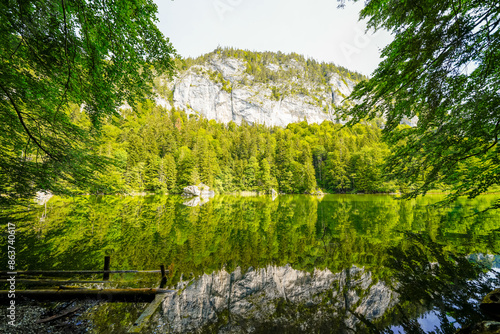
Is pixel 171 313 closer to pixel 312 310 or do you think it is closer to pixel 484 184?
pixel 312 310

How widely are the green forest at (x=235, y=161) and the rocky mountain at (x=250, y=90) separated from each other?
145 ft

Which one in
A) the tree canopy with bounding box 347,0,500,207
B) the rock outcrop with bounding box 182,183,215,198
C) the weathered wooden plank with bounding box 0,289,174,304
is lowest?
the weathered wooden plank with bounding box 0,289,174,304

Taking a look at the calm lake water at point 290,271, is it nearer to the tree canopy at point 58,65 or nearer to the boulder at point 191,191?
the tree canopy at point 58,65

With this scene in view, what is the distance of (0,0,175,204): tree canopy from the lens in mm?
2926

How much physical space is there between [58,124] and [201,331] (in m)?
5.21

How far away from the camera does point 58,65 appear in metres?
3.55

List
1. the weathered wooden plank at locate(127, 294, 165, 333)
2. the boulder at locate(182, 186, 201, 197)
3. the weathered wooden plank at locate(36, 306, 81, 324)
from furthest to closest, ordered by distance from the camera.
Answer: the boulder at locate(182, 186, 201, 197) < the weathered wooden plank at locate(36, 306, 81, 324) < the weathered wooden plank at locate(127, 294, 165, 333)

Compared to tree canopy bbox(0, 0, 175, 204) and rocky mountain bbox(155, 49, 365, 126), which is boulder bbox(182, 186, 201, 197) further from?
rocky mountain bbox(155, 49, 365, 126)

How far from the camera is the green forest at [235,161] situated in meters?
45.0

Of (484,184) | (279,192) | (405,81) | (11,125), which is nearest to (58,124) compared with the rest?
(11,125)

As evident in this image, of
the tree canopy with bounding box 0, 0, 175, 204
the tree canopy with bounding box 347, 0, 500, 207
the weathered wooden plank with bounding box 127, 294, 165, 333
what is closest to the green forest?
the tree canopy with bounding box 0, 0, 175, 204

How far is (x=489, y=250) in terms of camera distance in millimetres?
7973

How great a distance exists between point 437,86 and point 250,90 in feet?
395

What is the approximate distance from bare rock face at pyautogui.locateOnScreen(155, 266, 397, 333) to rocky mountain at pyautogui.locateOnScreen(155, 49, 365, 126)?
10313 cm
